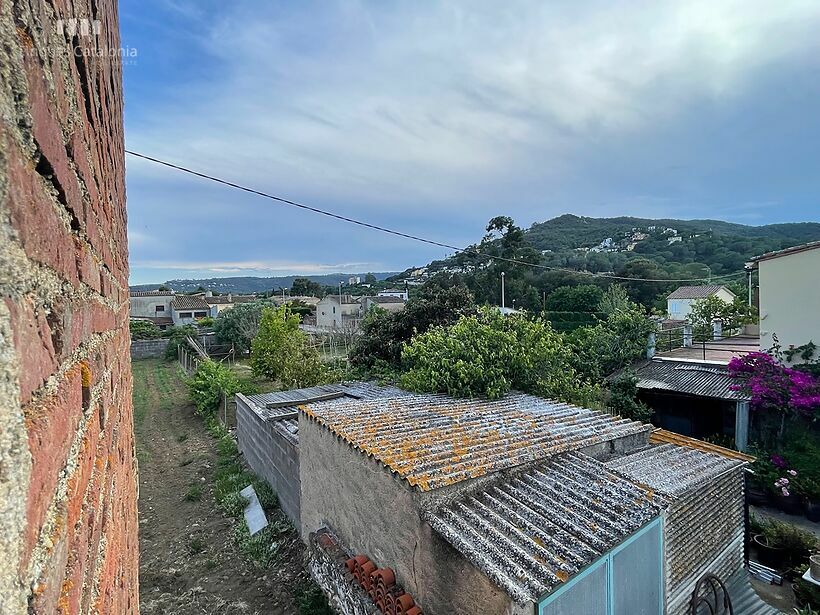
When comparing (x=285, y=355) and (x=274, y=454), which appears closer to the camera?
(x=274, y=454)

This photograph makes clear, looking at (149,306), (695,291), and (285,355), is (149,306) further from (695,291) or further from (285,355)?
(695,291)

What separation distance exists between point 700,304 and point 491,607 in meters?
22.3

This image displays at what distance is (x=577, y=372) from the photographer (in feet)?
47.3

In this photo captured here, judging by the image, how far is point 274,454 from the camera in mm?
9453

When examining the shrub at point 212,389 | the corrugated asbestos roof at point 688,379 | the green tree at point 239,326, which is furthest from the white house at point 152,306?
the corrugated asbestos roof at point 688,379

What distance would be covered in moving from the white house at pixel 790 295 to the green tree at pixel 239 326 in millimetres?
26155

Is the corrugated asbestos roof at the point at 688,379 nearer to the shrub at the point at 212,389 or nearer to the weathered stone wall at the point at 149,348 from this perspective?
the shrub at the point at 212,389

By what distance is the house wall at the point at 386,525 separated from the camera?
4.15m

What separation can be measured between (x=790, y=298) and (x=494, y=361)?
889 cm

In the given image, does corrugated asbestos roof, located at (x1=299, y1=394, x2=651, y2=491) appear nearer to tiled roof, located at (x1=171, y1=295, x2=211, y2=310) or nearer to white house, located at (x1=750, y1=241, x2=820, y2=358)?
white house, located at (x1=750, y1=241, x2=820, y2=358)

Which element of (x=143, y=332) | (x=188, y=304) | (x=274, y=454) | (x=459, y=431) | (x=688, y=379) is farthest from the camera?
(x=188, y=304)

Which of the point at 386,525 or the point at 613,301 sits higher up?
the point at 613,301

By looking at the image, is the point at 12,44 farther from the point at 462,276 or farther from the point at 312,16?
the point at 462,276

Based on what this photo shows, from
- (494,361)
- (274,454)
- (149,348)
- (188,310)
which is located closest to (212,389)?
(274,454)
